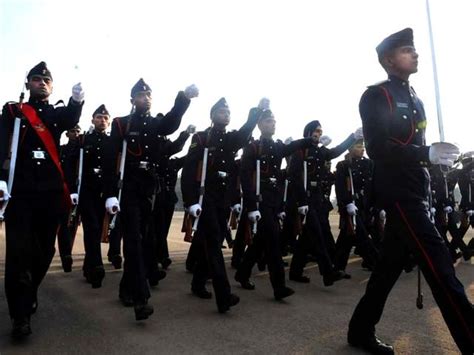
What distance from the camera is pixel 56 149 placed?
472 centimetres

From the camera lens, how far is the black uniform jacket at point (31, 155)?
14.6ft

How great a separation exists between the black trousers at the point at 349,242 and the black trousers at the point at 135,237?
3.66 metres

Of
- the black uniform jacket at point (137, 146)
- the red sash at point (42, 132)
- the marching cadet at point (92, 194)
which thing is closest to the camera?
the red sash at point (42, 132)

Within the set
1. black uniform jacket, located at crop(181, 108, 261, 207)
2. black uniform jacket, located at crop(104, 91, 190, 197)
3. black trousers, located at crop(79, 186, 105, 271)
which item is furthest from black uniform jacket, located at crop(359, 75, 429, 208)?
black trousers, located at crop(79, 186, 105, 271)

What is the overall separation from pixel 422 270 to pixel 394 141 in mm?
943

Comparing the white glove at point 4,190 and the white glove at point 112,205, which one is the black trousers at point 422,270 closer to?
the white glove at point 112,205

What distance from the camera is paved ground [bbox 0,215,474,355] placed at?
3979mm

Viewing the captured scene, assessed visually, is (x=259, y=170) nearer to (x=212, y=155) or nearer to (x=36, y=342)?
(x=212, y=155)

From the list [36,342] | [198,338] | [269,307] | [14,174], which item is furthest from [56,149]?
[269,307]

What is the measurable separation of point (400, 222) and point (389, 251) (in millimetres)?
318

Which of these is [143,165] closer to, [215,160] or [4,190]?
[215,160]

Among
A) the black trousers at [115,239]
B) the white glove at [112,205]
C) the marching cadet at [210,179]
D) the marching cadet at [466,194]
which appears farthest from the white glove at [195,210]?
the marching cadet at [466,194]

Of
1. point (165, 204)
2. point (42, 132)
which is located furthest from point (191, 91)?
point (165, 204)

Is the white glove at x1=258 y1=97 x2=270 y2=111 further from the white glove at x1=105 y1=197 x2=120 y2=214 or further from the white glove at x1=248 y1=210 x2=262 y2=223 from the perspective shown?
the white glove at x1=105 y1=197 x2=120 y2=214
